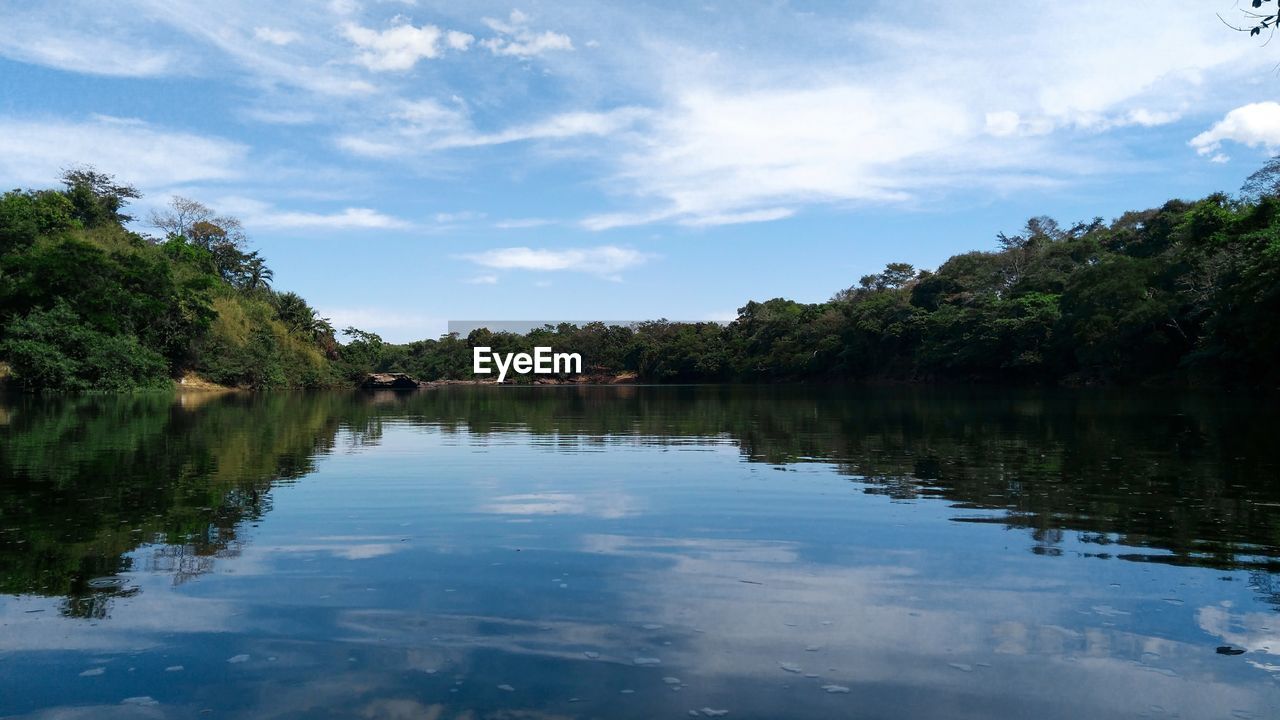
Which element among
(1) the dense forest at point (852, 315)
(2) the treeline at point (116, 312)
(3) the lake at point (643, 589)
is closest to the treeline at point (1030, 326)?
(1) the dense forest at point (852, 315)

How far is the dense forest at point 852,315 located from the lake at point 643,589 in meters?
37.3

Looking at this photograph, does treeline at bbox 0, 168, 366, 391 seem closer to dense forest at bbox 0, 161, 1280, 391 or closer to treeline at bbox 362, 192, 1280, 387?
dense forest at bbox 0, 161, 1280, 391

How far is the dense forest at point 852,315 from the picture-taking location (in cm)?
4734

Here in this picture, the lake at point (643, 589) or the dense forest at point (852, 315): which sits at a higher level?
the dense forest at point (852, 315)

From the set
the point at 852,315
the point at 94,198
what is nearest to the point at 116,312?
the point at 94,198

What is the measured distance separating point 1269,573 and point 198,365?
69.7 m

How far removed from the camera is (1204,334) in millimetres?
48281

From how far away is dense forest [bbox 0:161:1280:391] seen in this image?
4734 cm

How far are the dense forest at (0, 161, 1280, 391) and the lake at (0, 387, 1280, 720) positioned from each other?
122ft

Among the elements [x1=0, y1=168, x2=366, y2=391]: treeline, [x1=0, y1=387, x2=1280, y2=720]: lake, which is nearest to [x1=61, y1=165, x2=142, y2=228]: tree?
[x1=0, y1=168, x2=366, y2=391]: treeline

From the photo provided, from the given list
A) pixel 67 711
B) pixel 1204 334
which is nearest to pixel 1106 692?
pixel 67 711

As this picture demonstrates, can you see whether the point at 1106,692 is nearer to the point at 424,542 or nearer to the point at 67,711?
the point at 67,711

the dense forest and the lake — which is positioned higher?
the dense forest

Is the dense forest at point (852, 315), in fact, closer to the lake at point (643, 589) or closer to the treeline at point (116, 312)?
the treeline at point (116, 312)
